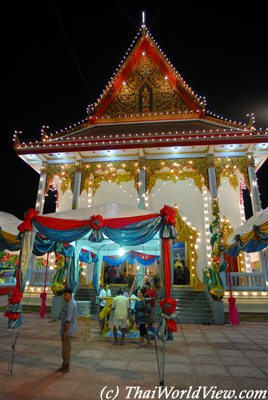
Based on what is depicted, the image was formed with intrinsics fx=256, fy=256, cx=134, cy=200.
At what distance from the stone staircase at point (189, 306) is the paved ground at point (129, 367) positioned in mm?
2278

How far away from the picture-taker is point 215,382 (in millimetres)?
4328

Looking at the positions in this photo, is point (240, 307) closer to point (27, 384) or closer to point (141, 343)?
point (141, 343)

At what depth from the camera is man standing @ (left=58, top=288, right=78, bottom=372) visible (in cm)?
488

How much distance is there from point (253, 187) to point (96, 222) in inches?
407

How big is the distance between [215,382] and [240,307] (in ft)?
27.2

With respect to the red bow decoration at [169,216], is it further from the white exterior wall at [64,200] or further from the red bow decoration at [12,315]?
the white exterior wall at [64,200]

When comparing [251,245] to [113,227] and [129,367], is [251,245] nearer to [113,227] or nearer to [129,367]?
[113,227]

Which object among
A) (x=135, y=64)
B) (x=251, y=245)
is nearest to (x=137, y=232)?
(x=251, y=245)

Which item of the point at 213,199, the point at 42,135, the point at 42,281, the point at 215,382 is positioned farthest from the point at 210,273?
the point at 42,135

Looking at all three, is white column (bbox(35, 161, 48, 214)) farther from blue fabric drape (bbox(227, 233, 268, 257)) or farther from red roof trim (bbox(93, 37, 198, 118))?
blue fabric drape (bbox(227, 233, 268, 257))

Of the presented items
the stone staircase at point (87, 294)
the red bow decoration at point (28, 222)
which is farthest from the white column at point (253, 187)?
the red bow decoration at point (28, 222)

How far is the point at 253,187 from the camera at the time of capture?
14078 mm

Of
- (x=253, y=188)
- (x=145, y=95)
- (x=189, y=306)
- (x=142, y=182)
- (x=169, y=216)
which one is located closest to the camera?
(x=169, y=216)

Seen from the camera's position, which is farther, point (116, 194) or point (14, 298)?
point (116, 194)
